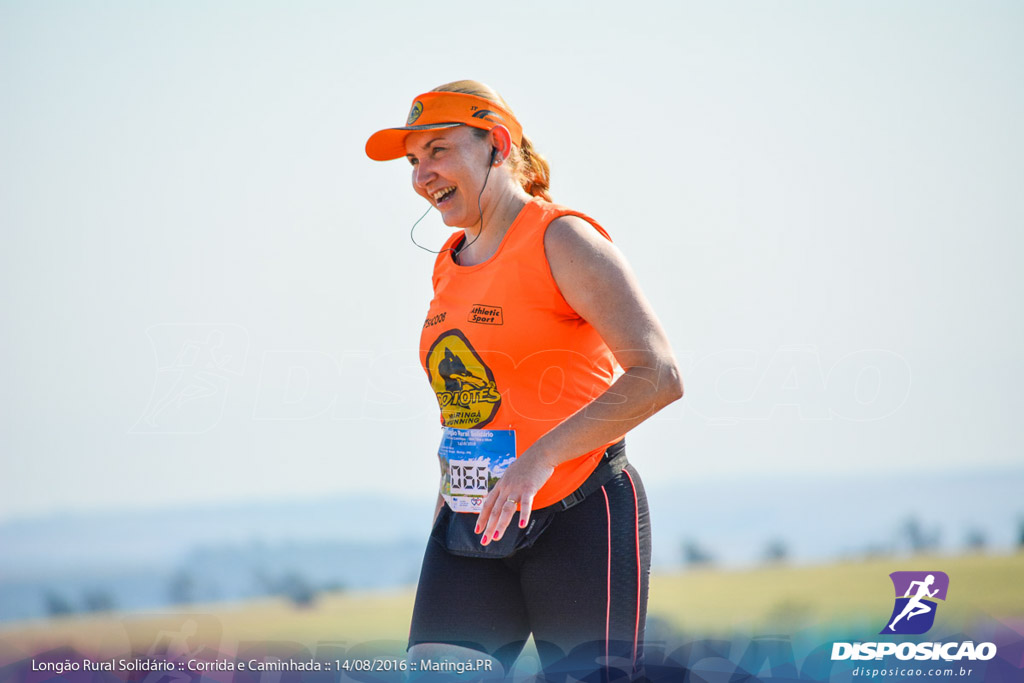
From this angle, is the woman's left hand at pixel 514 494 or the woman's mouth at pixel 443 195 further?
the woman's mouth at pixel 443 195

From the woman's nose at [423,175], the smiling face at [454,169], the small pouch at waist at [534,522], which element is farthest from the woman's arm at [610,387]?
the woman's nose at [423,175]

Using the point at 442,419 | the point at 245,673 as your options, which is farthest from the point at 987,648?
the point at 245,673

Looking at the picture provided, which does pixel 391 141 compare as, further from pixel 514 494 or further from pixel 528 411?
pixel 514 494

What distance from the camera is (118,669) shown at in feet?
9.04

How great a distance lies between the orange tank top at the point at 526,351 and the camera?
2018 mm

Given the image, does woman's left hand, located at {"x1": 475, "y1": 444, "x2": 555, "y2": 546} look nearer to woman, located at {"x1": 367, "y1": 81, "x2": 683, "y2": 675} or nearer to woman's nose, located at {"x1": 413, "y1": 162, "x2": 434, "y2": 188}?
woman, located at {"x1": 367, "y1": 81, "x2": 683, "y2": 675}

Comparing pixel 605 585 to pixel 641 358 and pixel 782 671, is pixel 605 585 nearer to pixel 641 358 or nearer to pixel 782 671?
pixel 641 358

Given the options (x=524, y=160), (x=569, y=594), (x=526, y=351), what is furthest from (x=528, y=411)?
(x=524, y=160)

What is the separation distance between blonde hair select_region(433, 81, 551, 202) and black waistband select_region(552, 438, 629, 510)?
Answer: 2.21 ft

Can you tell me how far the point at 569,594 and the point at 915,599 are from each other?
4.85 ft

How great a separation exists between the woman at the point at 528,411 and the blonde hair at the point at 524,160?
22 millimetres

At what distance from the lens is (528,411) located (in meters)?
2.06

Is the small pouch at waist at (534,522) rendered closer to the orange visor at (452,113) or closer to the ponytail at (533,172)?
the ponytail at (533,172)

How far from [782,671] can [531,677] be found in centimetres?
89
